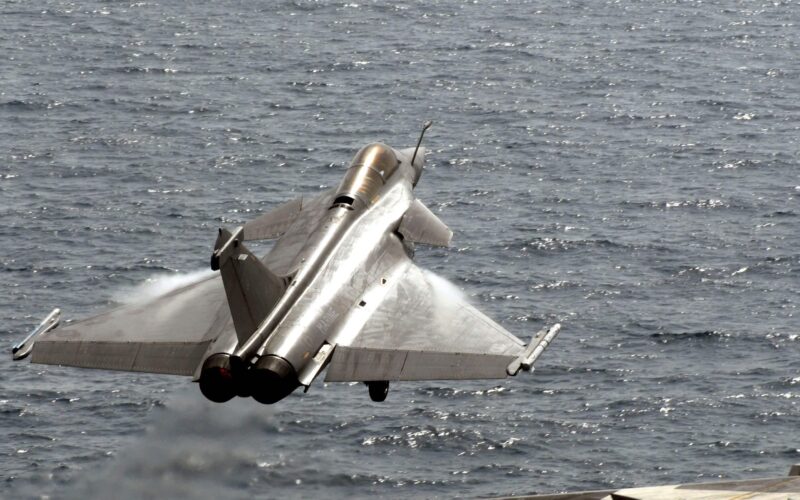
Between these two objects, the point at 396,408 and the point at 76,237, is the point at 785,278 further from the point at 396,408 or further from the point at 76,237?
the point at 76,237

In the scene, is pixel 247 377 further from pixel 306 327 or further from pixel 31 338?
pixel 31 338

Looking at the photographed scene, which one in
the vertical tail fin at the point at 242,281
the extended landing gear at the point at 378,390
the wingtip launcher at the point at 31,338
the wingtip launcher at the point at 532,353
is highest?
the wingtip launcher at the point at 532,353

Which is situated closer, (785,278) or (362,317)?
(362,317)

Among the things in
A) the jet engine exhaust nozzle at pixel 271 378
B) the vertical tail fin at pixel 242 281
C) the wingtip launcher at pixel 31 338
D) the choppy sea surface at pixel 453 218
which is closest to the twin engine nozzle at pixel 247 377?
the jet engine exhaust nozzle at pixel 271 378

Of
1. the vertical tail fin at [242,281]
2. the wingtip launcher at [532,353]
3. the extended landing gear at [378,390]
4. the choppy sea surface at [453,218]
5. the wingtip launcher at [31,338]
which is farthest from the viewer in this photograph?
the choppy sea surface at [453,218]

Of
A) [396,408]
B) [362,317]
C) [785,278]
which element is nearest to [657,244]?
[785,278]

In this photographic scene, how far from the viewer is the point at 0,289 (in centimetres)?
11388

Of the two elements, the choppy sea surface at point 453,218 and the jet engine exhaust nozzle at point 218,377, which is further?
the choppy sea surface at point 453,218

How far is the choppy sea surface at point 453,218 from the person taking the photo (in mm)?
93875

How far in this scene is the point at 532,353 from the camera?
68188 millimetres

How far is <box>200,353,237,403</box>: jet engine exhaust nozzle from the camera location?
67.4m

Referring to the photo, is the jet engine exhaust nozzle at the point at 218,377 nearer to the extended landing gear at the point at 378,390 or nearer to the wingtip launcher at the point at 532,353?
the extended landing gear at the point at 378,390

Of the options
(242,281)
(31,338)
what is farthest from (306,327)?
(31,338)

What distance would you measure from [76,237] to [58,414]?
26906 millimetres
